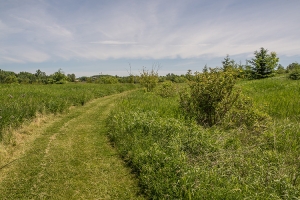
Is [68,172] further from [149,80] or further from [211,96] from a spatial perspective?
[149,80]

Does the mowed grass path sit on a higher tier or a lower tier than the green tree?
lower

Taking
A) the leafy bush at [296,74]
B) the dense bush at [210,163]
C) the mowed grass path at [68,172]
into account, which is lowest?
the mowed grass path at [68,172]

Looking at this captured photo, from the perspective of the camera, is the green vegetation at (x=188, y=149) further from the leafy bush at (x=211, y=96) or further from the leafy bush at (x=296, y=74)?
the leafy bush at (x=296, y=74)

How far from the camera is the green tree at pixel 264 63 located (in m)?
26.7

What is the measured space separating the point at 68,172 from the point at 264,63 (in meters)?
29.4

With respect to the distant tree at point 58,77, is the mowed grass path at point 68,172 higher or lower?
lower

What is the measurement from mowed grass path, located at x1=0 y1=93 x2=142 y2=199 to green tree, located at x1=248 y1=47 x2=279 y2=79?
26546 mm

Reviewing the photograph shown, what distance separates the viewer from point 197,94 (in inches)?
301

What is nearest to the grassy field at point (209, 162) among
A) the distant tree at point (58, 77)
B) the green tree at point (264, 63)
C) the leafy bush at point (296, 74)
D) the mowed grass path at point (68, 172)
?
the mowed grass path at point (68, 172)

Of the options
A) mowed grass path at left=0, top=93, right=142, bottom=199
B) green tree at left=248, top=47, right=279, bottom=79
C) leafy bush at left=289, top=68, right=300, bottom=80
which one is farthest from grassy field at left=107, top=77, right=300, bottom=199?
green tree at left=248, top=47, right=279, bottom=79

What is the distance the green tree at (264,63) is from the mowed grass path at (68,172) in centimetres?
2655

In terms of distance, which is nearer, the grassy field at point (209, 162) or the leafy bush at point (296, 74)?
the grassy field at point (209, 162)

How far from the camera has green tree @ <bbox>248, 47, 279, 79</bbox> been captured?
26656 millimetres

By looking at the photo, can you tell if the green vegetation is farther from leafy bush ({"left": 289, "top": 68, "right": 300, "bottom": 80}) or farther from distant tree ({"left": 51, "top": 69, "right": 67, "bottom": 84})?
distant tree ({"left": 51, "top": 69, "right": 67, "bottom": 84})
